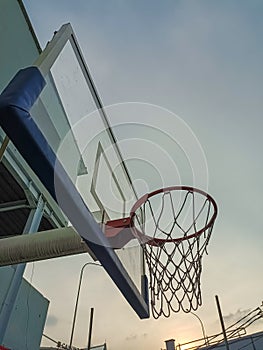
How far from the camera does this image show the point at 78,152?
2500mm

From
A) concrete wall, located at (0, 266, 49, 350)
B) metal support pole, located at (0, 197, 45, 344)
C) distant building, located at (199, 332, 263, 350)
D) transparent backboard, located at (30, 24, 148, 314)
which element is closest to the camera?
transparent backboard, located at (30, 24, 148, 314)

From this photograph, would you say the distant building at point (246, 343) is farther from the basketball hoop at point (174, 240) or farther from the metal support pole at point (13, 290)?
the basketball hoop at point (174, 240)

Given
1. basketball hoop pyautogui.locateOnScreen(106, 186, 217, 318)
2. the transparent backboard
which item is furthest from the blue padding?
basketball hoop pyautogui.locateOnScreen(106, 186, 217, 318)

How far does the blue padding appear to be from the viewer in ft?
3.46

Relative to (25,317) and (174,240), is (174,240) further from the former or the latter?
(25,317)

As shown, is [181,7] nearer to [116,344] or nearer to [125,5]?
[125,5]

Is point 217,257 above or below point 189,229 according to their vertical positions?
above

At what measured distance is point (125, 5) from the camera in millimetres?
3547

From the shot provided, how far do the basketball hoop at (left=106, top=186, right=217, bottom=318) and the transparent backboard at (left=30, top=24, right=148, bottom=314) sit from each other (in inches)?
5.0

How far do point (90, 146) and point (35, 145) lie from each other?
1.38 m

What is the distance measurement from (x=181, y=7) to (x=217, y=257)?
Result: 2838mm

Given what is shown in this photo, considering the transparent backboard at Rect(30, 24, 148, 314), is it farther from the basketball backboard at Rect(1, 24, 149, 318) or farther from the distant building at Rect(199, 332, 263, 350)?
the distant building at Rect(199, 332, 263, 350)

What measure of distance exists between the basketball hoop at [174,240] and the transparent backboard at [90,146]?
13 centimetres

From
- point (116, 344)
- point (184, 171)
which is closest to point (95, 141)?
point (184, 171)
